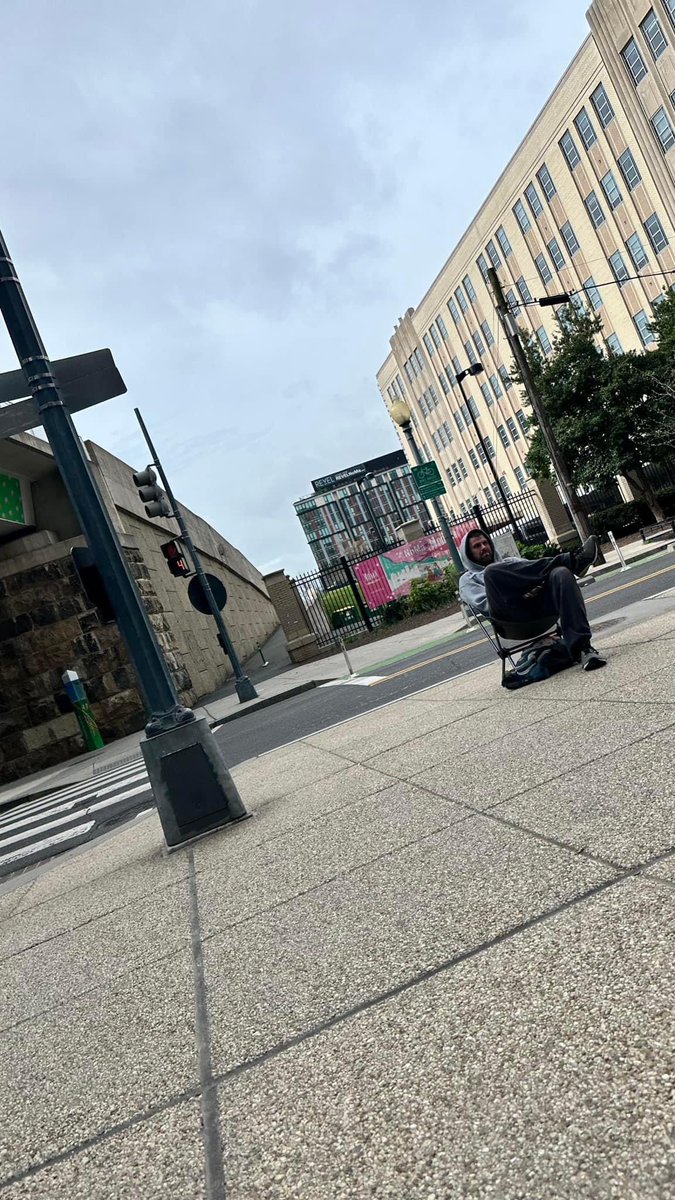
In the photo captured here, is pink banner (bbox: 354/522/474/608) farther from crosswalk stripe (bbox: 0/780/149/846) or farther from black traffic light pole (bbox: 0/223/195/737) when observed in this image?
black traffic light pole (bbox: 0/223/195/737)

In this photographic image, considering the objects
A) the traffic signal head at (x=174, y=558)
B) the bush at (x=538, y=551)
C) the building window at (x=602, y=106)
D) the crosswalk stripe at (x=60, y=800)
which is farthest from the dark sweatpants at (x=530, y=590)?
the building window at (x=602, y=106)

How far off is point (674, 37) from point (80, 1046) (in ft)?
153

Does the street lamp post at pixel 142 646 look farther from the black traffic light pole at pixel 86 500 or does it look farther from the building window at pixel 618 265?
the building window at pixel 618 265

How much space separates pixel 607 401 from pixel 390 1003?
114ft

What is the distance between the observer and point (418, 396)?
80812 millimetres

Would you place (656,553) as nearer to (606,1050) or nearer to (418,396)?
(606,1050)

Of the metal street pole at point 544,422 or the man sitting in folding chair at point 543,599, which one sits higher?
the metal street pole at point 544,422

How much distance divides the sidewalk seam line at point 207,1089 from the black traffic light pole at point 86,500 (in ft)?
8.18

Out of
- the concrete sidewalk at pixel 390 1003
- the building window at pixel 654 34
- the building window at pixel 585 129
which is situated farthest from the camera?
the building window at pixel 585 129

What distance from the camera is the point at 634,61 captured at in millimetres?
41094

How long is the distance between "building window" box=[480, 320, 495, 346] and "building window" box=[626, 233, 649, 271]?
615 inches

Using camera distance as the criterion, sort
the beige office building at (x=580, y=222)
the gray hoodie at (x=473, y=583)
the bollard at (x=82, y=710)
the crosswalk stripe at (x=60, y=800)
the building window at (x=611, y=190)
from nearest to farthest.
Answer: the gray hoodie at (x=473, y=583), the crosswalk stripe at (x=60, y=800), the bollard at (x=82, y=710), the beige office building at (x=580, y=222), the building window at (x=611, y=190)

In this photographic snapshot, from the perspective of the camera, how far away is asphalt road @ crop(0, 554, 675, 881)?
9211 mm

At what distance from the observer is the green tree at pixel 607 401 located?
112ft
